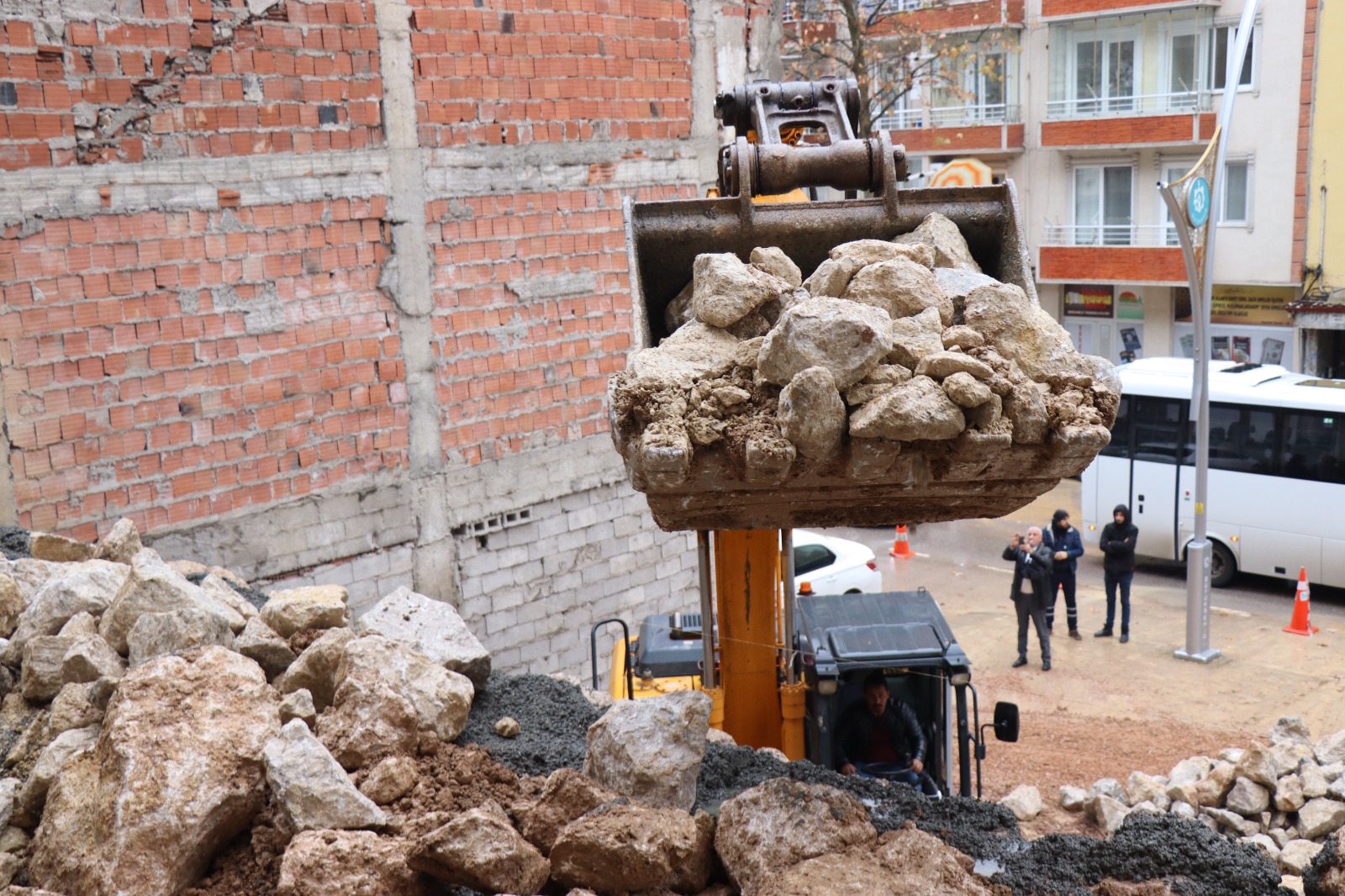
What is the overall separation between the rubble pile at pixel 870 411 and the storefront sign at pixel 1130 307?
2010cm

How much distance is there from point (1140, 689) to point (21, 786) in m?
10.0

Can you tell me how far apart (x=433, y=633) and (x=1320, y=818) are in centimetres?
577

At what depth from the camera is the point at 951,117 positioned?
85.8 ft

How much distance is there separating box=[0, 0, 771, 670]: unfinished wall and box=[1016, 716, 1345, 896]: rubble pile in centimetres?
405

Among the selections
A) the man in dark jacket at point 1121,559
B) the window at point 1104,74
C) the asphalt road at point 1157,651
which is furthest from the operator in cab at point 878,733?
the window at point 1104,74

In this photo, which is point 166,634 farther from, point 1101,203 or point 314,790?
point 1101,203

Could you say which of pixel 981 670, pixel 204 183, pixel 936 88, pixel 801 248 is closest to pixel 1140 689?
pixel 981 670

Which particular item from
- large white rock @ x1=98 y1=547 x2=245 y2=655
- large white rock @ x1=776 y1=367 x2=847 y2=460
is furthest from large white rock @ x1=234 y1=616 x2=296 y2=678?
large white rock @ x1=776 y1=367 x2=847 y2=460

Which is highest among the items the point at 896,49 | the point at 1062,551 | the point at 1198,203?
the point at 896,49

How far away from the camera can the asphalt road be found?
1134 centimetres

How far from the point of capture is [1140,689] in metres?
11.8

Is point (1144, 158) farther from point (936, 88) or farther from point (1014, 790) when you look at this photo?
point (1014, 790)

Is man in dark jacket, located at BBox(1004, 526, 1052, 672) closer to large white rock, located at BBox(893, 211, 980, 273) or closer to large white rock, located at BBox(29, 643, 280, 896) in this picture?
large white rock, located at BBox(893, 211, 980, 273)

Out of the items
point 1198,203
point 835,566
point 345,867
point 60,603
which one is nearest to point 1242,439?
point 1198,203
